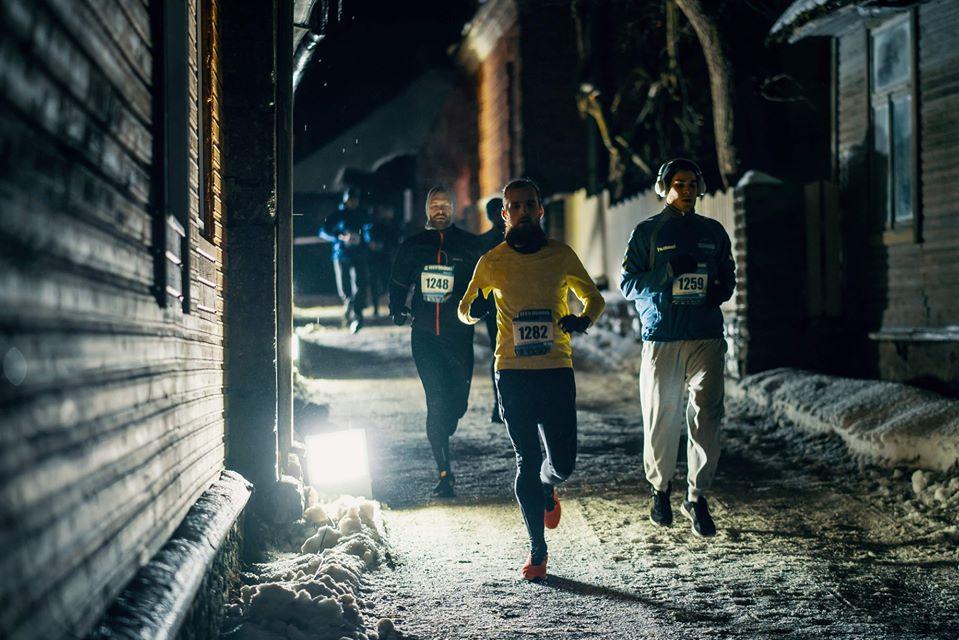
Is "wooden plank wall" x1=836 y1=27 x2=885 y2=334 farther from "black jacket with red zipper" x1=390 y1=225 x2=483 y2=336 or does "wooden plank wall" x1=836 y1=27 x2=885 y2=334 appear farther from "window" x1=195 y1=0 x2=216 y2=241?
"window" x1=195 y1=0 x2=216 y2=241

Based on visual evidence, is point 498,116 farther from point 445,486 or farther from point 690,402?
point 690,402

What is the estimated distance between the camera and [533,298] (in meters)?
5.01

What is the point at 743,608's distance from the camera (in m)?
4.41

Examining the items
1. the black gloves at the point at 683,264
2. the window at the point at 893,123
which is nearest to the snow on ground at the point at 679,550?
the black gloves at the point at 683,264

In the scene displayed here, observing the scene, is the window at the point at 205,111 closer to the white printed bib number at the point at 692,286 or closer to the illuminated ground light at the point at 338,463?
the illuminated ground light at the point at 338,463

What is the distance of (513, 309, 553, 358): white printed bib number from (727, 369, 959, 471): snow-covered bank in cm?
372

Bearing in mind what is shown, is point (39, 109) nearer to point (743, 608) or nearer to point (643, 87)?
point (743, 608)

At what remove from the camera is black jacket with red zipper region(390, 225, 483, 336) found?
22.1 ft

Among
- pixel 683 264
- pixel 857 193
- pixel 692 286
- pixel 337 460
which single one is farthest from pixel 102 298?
pixel 857 193

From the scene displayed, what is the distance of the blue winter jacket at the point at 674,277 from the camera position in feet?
18.7

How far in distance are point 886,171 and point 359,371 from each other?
8.79 metres

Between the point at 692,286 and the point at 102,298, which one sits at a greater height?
the point at 692,286

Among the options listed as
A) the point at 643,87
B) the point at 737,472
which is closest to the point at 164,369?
the point at 737,472

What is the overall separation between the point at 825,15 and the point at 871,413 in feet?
18.1
